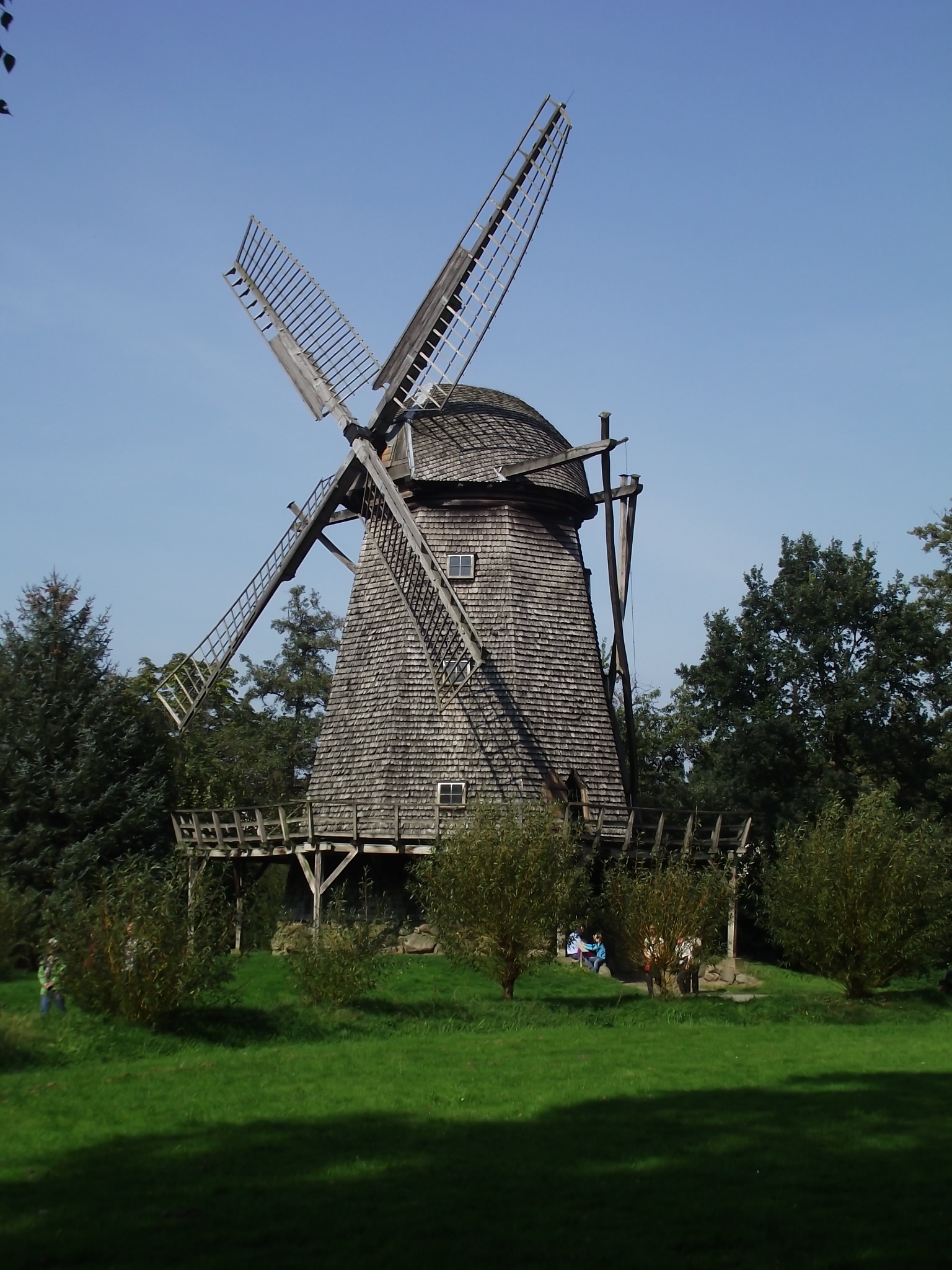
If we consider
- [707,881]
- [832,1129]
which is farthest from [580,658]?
[832,1129]

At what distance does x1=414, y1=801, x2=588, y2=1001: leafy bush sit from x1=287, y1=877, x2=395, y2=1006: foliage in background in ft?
4.59

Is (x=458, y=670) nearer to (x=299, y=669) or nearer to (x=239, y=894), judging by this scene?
(x=239, y=894)

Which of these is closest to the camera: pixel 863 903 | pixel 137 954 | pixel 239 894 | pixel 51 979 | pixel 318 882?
pixel 137 954

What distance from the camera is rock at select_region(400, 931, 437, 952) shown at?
25.8 meters

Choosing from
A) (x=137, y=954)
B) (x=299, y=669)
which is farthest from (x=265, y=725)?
(x=137, y=954)

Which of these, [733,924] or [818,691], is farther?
[818,691]

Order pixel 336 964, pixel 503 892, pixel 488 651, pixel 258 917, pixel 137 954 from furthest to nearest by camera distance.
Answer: pixel 258 917 → pixel 488 651 → pixel 503 892 → pixel 336 964 → pixel 137 954

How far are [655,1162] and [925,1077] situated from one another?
5.03 m

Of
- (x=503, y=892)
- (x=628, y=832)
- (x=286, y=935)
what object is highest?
(x=628, y=832)

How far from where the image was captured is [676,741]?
46.0 meters

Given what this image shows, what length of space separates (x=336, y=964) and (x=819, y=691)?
70.0 ft

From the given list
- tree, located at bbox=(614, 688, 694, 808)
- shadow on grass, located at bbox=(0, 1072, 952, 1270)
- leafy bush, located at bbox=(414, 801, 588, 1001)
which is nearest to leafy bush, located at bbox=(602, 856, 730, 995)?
leafy bush, located at bbox=(414, 801, 588, 1001)

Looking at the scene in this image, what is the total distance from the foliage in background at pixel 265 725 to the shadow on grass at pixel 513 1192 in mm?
24230

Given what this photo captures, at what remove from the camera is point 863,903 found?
2083cm
